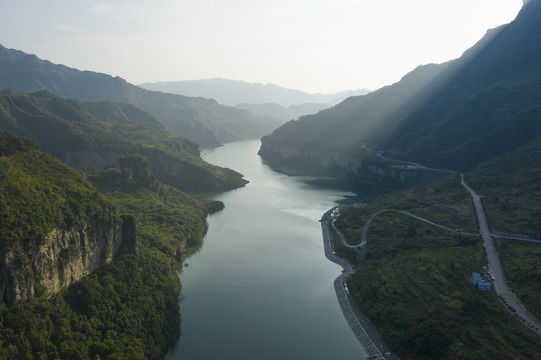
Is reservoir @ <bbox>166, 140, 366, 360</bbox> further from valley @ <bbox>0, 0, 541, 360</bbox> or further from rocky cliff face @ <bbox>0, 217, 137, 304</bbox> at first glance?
rocky cliff face @ <bbox>0, 217, 137, 304</bbox>

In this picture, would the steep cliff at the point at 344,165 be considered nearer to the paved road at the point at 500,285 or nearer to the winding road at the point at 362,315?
the winding road at the point at 362,315

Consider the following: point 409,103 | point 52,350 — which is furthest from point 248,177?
point 52,350

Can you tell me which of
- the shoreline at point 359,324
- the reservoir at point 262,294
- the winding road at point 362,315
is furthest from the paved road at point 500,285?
the reservoir at point 262,294

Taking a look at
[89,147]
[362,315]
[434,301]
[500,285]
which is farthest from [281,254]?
[89,147]

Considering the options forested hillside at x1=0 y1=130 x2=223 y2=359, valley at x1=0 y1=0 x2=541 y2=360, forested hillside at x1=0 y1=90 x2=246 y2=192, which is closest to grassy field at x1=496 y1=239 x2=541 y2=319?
valley at x1=0 y1=0 x2=541 y2=360

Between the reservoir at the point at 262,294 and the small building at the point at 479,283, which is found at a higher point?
the small building at the point at 479,283

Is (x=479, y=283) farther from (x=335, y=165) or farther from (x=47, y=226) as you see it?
(x=335, y=165)
